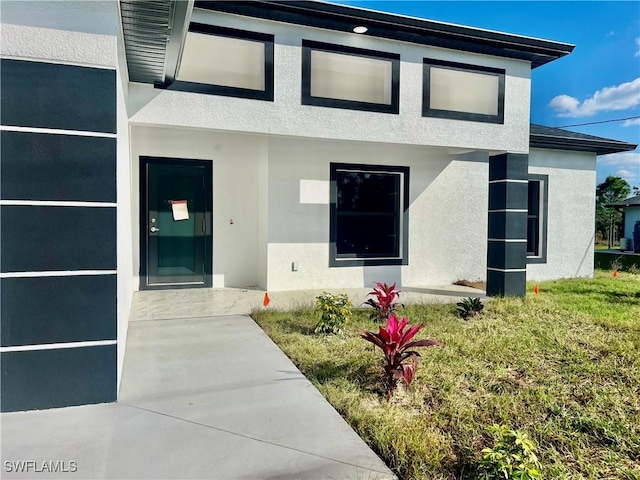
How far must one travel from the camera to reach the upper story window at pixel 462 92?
690 cm

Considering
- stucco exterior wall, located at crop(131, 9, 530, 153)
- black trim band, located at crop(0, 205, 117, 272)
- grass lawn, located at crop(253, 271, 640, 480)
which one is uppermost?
stucco exterior wall, located at crop(131, 9, 530, 153)

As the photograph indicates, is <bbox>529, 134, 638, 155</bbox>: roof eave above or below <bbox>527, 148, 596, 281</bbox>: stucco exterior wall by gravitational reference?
above

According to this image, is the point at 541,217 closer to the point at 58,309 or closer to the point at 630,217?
A: the point at 58,309

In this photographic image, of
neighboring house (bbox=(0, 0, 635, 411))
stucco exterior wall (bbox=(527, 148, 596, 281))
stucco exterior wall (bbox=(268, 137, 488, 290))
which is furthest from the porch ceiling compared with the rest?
stucco exterior wall (bbox=(527, 148, 596, 281))

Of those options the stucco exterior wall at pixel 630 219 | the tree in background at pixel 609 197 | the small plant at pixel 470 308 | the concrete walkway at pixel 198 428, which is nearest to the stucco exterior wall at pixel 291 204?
the small plant at pixel 470 308

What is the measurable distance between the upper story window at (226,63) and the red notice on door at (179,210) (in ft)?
9.31

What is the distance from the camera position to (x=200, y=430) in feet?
9.45

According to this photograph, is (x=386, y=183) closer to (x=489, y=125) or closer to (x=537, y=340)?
(x=489, y=125)

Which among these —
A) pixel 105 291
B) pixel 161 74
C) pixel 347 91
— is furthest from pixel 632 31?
pixel 105 291

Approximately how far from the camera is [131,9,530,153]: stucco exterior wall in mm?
5516

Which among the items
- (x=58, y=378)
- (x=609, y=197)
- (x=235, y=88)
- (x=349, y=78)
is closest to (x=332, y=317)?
(x=58, y=378)

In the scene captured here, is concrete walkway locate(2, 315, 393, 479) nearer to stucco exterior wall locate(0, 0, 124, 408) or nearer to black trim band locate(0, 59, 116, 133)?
stucco exterior wall locate(0, 0, 124, 408)

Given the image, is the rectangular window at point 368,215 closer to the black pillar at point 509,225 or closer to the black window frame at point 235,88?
the black pillar at point 509,225

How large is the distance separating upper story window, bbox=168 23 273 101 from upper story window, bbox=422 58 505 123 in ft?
8.26
